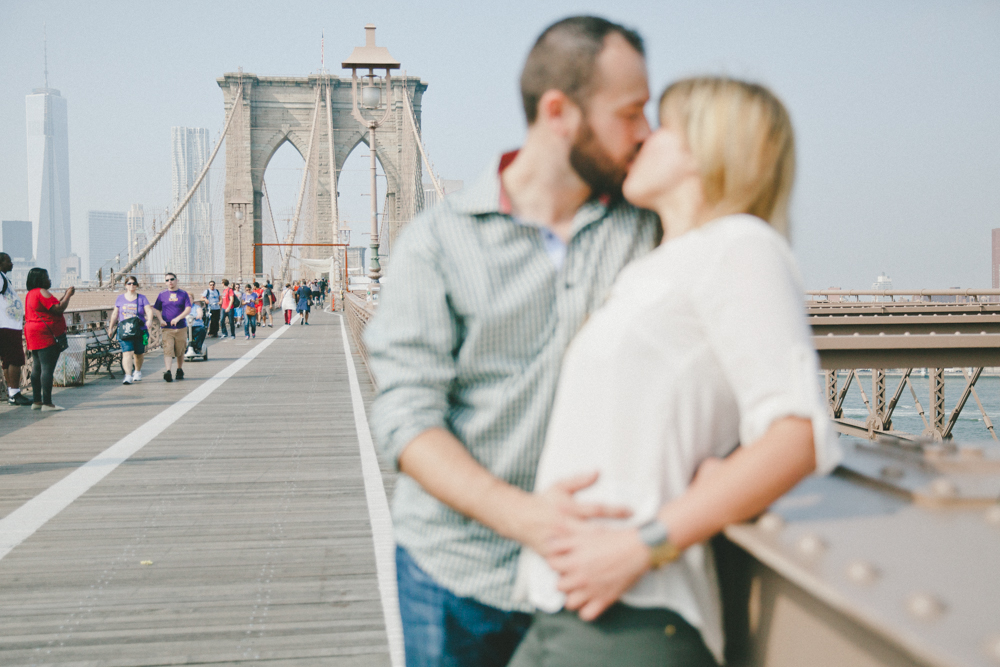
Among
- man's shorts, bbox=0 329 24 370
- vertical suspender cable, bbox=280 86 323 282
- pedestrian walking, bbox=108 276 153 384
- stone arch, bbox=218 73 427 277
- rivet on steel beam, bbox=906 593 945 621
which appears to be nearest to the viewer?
rivet on steel beam, bbox=906 593 945 621

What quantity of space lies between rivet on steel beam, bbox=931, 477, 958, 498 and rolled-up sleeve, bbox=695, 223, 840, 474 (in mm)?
125

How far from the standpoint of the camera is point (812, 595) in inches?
35.8

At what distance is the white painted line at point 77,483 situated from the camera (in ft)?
15.2

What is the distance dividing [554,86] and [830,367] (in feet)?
18.6

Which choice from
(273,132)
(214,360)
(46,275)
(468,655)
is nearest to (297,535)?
(468,655)

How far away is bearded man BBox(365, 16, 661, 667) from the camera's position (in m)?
1.16

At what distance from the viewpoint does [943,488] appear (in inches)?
39.5

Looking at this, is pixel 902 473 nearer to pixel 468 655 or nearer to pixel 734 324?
pixel 734 324

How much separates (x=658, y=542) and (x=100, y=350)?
12.8 meters

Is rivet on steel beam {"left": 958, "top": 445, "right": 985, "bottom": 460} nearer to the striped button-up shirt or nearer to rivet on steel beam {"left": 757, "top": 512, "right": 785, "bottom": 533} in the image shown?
rivet on steel beam {"left": 757, "top": 512, "right": 785, "bottom": 533}

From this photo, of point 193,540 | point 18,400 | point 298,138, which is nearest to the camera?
point 193,540

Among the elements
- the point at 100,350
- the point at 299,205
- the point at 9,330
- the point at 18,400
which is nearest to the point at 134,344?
the point at 100,350

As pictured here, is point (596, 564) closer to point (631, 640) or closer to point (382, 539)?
→ point (631, 640)

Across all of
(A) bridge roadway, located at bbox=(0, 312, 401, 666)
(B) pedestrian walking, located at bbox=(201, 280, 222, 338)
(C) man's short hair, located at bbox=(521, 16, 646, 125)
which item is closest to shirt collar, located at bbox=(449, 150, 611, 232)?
(C) man's short hair, located at bbox=(521, 16, 646, 125)
